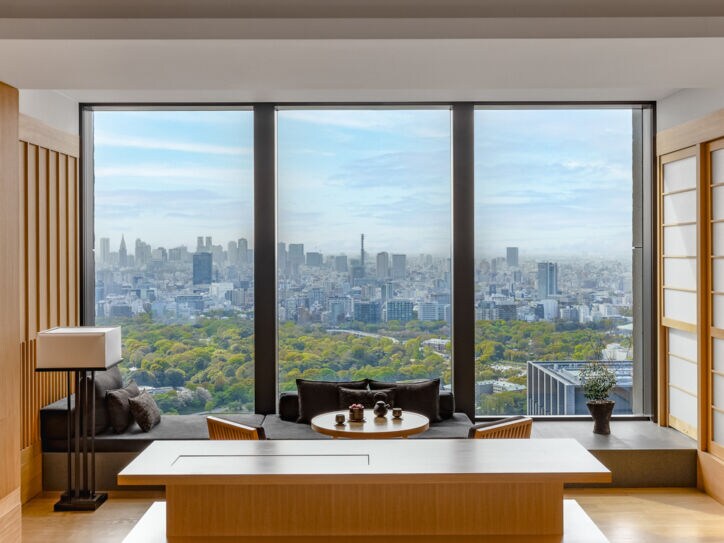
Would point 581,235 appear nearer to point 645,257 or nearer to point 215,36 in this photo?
point 645,257

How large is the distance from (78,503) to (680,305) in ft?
15.9

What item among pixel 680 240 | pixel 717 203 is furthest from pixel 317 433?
pixel 717 203

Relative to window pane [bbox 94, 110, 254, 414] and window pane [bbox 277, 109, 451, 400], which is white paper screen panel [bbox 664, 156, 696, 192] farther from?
window pane [bbox 94, 110, 254, 414]

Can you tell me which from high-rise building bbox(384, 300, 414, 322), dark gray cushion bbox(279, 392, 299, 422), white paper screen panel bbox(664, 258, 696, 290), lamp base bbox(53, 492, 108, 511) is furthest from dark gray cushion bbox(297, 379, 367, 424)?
white paper screen panel bbox(664, 258, 696, 290)

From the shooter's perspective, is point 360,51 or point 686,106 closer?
point 360,51

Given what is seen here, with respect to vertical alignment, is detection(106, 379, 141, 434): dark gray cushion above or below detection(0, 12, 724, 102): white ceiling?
below

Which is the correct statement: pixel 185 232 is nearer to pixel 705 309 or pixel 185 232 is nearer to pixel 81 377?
pixel 81 377

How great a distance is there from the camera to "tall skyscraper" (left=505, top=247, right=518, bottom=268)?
6109mm

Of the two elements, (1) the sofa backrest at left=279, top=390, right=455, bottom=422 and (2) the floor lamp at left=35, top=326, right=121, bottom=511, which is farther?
(1) the sofa backrest at left=279, top=390, right=455, bottom=422

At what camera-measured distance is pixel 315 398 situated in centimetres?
555

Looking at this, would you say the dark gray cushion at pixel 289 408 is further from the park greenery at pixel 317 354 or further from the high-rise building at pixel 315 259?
the high-rise building at pixel 315 259

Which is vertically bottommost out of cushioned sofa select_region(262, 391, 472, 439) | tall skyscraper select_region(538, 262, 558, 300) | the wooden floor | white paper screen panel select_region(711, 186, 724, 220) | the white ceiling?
the wooden floor

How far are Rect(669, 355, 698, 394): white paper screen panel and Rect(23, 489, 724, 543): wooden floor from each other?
32.4 inches

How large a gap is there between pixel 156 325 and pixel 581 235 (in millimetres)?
3884
